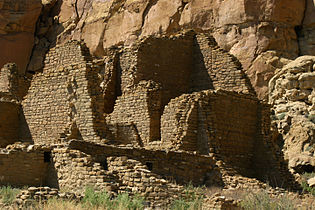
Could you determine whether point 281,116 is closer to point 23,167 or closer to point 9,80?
point 9,80

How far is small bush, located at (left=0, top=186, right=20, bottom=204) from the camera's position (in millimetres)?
10868

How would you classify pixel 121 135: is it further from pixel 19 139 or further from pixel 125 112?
pixel 19 139

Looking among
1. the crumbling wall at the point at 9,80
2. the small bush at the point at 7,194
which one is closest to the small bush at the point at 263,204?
the small bush at the point at 7,194

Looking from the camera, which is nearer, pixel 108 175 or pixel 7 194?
pixel 7 194

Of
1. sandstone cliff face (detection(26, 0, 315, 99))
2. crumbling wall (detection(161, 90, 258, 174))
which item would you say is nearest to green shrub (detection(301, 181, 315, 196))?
crumbling wall (detection(161, 90, 258, 174))

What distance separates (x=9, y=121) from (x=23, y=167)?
18.4 ft

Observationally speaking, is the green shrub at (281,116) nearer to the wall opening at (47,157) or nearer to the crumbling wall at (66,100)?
the crumbling wall at (66,100)

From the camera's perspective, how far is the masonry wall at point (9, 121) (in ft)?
61.6

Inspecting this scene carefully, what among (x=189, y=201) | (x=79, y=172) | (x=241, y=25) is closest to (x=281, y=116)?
(x=241, y=25)

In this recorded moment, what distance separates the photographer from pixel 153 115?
18406 mm

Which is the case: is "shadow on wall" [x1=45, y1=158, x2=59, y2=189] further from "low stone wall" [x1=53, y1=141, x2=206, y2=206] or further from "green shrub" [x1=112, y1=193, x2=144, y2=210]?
"green shrub" [x1=112, y1=193, x2=144, y2=210]

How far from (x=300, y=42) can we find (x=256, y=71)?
2805mm

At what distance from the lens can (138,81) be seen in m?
19.7

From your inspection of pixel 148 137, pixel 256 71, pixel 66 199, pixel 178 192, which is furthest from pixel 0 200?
pixel 256 71
